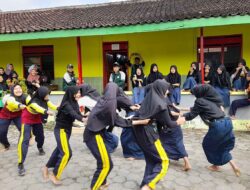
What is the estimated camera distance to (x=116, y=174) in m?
5.17

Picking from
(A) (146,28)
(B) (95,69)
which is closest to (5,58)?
(B) (95,69)

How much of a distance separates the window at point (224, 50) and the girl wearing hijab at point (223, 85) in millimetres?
1946

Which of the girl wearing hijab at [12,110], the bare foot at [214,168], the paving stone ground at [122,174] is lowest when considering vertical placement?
the paving stone ground at [122,174]

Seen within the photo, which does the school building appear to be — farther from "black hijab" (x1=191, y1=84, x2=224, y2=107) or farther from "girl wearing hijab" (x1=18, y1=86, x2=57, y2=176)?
"girl wearing hijab" (x1=18, y1=86, x2=57, y2=176)

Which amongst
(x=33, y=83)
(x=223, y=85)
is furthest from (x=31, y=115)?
(x=223, y=85)

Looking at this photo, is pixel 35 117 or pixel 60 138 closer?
pixel 60 138

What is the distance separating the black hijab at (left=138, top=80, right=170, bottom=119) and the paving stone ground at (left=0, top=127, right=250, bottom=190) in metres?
1.27

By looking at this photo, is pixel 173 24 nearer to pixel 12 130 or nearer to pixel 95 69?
pixel 95 69

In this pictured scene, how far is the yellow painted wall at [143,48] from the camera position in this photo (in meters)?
10.7

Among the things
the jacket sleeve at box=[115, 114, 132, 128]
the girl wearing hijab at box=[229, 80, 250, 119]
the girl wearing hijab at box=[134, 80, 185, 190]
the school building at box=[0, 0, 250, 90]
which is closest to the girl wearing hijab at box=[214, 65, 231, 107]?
the girl wearing hijab at box=[229, 80, 250, 119]

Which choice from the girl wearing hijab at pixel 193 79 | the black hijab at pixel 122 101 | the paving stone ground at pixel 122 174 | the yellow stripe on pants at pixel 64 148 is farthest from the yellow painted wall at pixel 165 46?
the yellow stripe on pants at pixel 64 148

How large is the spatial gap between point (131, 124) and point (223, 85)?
17.6 feet

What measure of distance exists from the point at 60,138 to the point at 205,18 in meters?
5.39

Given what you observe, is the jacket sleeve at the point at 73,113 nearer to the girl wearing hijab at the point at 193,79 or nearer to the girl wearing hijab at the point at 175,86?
the girl wearing hijab at the point at 175,86
